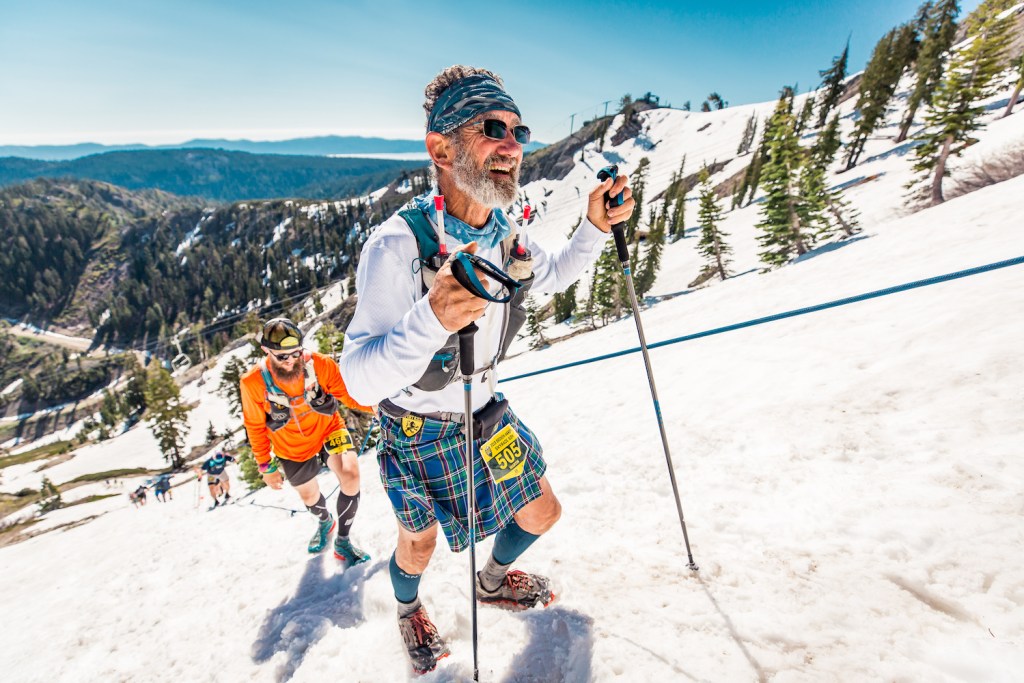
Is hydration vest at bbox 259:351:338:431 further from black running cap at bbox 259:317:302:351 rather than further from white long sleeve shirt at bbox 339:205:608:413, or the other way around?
white long sleeve shirt at bbox 339:205:608:413

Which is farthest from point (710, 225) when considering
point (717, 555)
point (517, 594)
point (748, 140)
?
point (748, 140)

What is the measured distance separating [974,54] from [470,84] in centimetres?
3931

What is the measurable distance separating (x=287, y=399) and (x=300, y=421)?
34cm

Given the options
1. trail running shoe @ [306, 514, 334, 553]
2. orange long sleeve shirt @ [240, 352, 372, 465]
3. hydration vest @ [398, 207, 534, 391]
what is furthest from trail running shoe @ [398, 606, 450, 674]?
trail running shoe @ [306, 514, 334, 553]

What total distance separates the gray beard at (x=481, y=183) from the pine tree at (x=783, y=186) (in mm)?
36234

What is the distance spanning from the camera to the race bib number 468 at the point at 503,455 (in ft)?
10.3

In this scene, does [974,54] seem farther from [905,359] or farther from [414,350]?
[414,350]

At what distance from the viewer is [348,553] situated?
5.46 metres

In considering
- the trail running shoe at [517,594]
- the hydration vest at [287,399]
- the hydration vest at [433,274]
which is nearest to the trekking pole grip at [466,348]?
the hydration vest at [433,274]

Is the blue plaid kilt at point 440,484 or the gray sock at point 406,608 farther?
the gray sock at point 406,608

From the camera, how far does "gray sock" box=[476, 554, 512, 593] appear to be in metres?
3.62

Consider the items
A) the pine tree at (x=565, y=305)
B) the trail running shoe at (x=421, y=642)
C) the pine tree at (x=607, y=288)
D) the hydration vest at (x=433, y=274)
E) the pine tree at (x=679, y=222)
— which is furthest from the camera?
the pine tree at (x=679, y=222)

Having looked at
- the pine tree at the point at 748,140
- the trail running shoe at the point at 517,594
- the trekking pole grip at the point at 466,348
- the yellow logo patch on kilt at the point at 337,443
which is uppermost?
the pine tree at the point at 748,140

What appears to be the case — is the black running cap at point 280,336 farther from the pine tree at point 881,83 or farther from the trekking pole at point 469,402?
the pine tree at point 881,83
